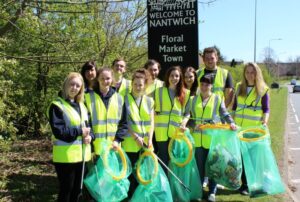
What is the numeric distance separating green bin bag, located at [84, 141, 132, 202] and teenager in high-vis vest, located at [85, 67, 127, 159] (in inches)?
4.5

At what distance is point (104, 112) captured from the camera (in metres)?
4.93

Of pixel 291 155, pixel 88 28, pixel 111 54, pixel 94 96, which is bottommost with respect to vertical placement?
pixel 291 155

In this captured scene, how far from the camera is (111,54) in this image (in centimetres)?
920

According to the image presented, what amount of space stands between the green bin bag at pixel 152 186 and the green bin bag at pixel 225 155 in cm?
94

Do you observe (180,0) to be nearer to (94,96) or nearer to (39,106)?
(94,96)

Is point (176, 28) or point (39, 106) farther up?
point (176, 28)

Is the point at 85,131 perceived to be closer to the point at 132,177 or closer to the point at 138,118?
the point at 138,118

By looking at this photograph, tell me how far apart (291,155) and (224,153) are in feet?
19.3

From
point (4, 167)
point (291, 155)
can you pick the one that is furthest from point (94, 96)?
point (291, 155)

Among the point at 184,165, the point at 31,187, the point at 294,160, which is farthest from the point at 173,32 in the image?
the point at 294,160

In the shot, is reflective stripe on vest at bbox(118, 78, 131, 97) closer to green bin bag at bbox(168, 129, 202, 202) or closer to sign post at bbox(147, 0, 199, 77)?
green bin bag at bbox(168, 129, 202, 202)

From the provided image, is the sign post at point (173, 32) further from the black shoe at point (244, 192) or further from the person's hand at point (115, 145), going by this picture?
the person's hand at point (115, 145)

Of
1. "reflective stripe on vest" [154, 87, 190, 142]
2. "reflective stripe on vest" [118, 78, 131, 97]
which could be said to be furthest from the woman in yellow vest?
→ "reflective stripe on vest" [154, 87, 190, 142]

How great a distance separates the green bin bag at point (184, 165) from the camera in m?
5.62
